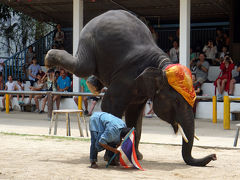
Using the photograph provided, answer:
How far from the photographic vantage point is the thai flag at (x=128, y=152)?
6.43 m

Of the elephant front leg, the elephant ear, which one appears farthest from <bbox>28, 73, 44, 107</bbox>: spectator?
the elephant ear

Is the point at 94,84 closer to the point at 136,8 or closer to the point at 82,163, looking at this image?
the point at 82,163

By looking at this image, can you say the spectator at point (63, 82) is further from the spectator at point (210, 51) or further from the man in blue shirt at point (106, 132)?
the man in blue shirt at point (106, 132)

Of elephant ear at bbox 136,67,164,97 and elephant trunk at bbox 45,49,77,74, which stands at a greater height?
elephant trunk at bbox 45,49,77,74

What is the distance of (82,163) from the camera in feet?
23.2

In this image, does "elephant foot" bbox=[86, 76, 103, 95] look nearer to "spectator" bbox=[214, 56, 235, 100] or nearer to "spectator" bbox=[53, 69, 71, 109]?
"spectator" bbox=[214, 56, 235, 100]

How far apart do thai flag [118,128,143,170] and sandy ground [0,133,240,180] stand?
10 cm

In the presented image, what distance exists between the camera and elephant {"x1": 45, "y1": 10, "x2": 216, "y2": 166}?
21.7 ft

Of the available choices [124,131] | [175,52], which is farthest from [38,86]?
[124,131]

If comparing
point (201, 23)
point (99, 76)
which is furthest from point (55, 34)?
point (99, 76)

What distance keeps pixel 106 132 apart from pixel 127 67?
103cm

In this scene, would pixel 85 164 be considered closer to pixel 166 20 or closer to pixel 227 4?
pixel 227 4

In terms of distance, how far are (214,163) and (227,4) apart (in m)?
10.8

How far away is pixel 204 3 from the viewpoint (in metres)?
16.9
